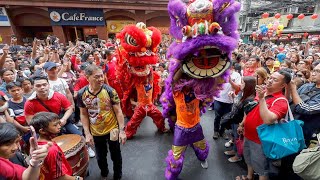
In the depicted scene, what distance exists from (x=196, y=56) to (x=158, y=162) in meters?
1.88

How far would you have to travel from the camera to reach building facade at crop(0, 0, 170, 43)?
13.0 metres

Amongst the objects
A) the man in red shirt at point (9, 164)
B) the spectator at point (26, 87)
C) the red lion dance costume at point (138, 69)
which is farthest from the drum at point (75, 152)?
the red lion dance costume at point (138, 69)

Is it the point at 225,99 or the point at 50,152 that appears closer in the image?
the point at 50,152

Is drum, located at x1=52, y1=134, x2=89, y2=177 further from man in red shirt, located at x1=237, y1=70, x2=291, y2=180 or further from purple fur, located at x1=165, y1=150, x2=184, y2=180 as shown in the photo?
man in red shirt, located at x1=237, y1=70, x2=291, y2=180

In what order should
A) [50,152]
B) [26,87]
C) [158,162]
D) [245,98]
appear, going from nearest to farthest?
[50,152], [245,98], [26,87], [158,162]

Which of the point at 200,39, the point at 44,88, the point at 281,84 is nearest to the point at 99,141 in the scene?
the point at 44,88

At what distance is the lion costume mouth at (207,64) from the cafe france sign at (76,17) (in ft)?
46.9

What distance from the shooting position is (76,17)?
1418cm

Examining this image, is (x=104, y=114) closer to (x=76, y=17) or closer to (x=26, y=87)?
(x=26, y=87)

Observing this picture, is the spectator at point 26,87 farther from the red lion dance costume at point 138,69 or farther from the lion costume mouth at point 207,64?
the lion costume mouth at point 207,64

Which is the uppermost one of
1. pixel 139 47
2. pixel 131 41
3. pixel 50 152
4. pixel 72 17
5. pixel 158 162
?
pixel 72 17

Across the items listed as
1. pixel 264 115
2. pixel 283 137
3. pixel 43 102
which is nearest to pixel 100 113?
pixel 43 102

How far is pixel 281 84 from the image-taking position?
1.97m

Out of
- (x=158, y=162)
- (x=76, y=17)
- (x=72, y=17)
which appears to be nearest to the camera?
(x=158, y=162)
